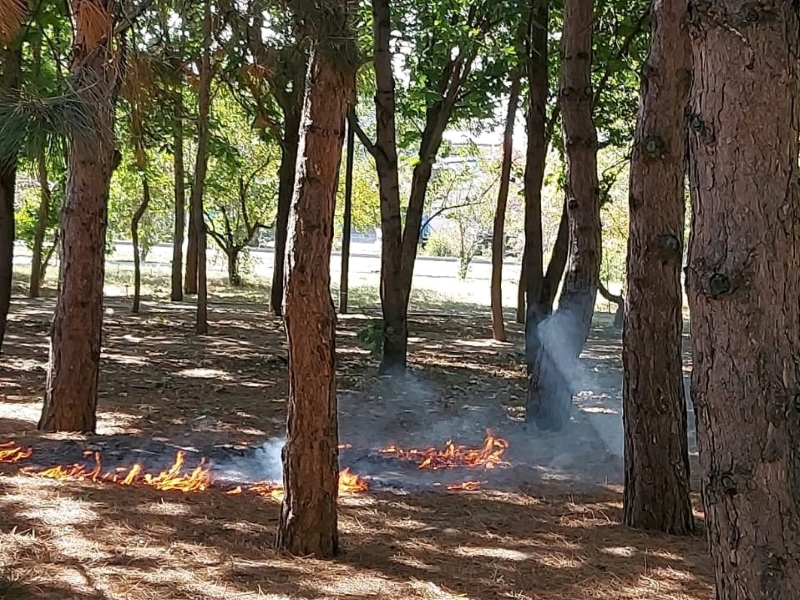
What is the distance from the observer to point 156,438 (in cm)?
674

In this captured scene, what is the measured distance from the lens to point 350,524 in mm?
4895

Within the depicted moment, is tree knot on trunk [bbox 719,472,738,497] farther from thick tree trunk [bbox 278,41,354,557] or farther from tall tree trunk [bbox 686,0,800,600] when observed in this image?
thick tree trunk [bbox 278,41,354,557]

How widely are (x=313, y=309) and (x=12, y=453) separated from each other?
295 cm

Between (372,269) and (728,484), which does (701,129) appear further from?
(372,269)

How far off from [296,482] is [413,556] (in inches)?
27.8

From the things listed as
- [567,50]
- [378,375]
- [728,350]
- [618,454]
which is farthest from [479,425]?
[728,350]

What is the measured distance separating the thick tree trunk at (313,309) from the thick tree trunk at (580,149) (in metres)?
3.12

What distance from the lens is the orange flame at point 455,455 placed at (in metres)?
6.60

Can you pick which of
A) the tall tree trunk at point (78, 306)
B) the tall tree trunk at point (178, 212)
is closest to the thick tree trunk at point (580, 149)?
the tall tree trunk at point (78, 306)

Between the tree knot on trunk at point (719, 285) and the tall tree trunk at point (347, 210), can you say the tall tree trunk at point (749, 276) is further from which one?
the tall tree trunk at point (347, 210)

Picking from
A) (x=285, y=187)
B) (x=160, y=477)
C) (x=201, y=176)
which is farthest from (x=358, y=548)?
(x=285, y=187)

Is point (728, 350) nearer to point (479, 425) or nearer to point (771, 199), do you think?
point (771, 199)

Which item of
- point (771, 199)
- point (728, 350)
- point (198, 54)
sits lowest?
point (728, 350)

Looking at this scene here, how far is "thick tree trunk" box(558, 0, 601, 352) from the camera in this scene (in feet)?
22.3
